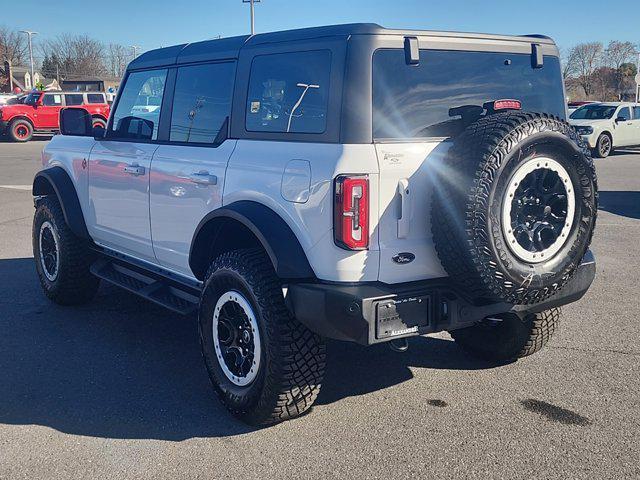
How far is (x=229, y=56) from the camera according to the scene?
411 cm

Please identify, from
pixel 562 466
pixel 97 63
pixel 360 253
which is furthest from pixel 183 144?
pixel 97 63

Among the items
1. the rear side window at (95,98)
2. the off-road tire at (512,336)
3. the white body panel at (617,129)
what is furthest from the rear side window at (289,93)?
the rear side window at (95,98)

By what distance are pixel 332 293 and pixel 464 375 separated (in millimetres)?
1574

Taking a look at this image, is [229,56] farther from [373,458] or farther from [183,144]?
[373,458]

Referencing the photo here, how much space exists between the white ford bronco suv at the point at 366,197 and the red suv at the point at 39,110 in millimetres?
23794

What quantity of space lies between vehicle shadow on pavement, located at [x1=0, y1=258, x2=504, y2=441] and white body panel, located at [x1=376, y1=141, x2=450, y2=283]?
110 cm

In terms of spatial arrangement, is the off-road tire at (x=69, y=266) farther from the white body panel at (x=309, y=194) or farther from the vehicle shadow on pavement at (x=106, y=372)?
the white body panel at (x=309, y=194)

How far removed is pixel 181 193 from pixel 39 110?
81.1 feet

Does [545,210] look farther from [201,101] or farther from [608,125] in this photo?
[608,125]

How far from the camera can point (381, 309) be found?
3205mm

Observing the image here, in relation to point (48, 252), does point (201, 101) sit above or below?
above

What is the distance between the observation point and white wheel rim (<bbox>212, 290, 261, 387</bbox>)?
359 cm

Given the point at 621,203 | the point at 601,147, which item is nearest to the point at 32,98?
the point at 601,147

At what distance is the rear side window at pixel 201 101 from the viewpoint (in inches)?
162
